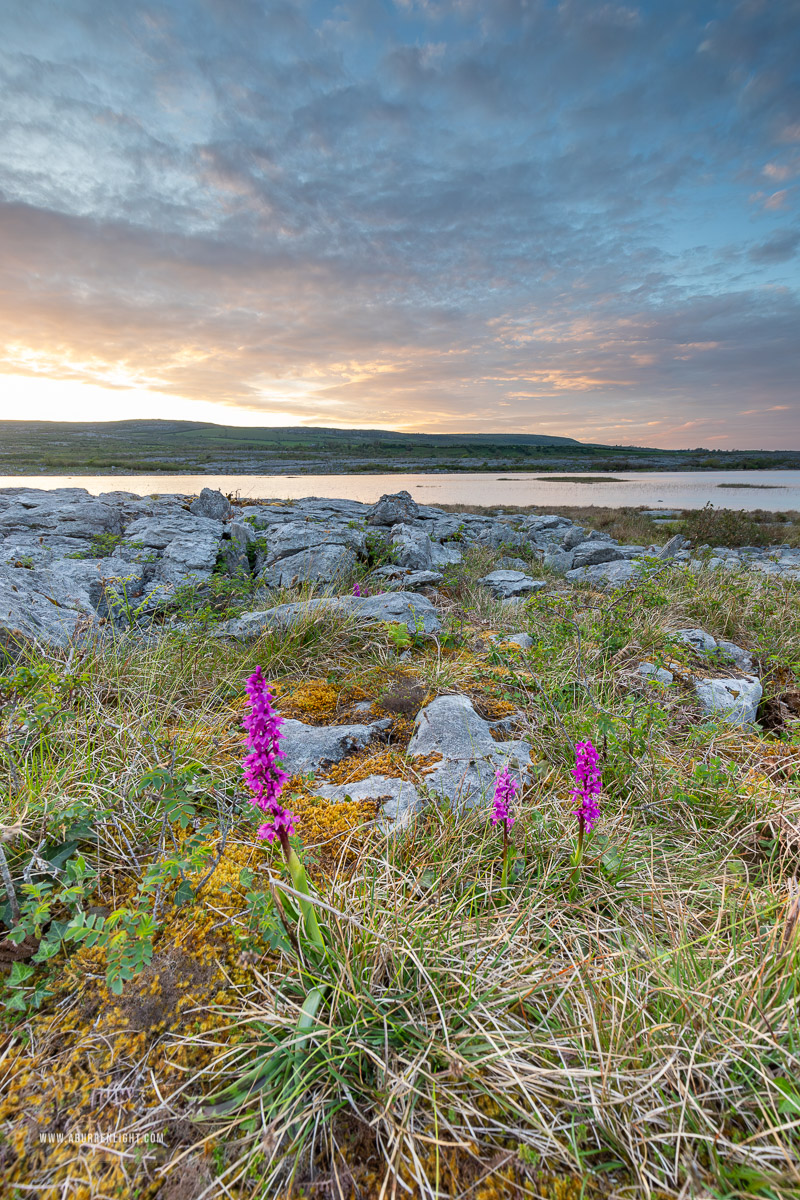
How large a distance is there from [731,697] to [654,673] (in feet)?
2.17

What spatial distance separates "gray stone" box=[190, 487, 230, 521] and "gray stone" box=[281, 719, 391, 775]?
848 centimetres

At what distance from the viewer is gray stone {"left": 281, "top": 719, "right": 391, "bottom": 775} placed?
3.24 m

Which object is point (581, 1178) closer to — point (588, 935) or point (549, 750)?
point (588, 935)

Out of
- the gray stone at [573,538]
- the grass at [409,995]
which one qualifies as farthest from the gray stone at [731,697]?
the gray stone at [573,538]

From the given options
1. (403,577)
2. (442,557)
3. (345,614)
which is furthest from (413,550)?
(345,614)

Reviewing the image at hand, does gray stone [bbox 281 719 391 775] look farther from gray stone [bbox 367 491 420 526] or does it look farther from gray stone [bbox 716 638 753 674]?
gray stone [bbox 367 491 420 526]

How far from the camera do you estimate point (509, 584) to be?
866cm

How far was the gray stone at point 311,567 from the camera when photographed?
7.87 meters

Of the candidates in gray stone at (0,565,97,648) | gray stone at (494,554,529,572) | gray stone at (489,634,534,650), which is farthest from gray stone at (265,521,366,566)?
gray stone at (489,634,534,650)

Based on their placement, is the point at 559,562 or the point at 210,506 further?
→ the point at 559,562

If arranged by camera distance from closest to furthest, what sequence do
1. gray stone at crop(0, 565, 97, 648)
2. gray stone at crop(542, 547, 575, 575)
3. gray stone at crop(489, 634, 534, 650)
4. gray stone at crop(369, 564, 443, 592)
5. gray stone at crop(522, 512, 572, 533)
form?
gray stone at crop(0, 565, 97, 648), gray stone at crop(489, 634, 534, 650), gray stone at crop(369, 564, 443, 592), gray stone at crop(542, 547, 575, 575), gray stone at crop(522, 512, 572, 533)

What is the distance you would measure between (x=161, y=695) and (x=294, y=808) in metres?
1.78

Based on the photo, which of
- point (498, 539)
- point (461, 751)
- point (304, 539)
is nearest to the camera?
point (461, 751)

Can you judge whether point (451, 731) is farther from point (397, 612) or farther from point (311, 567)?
point (311, 567)
